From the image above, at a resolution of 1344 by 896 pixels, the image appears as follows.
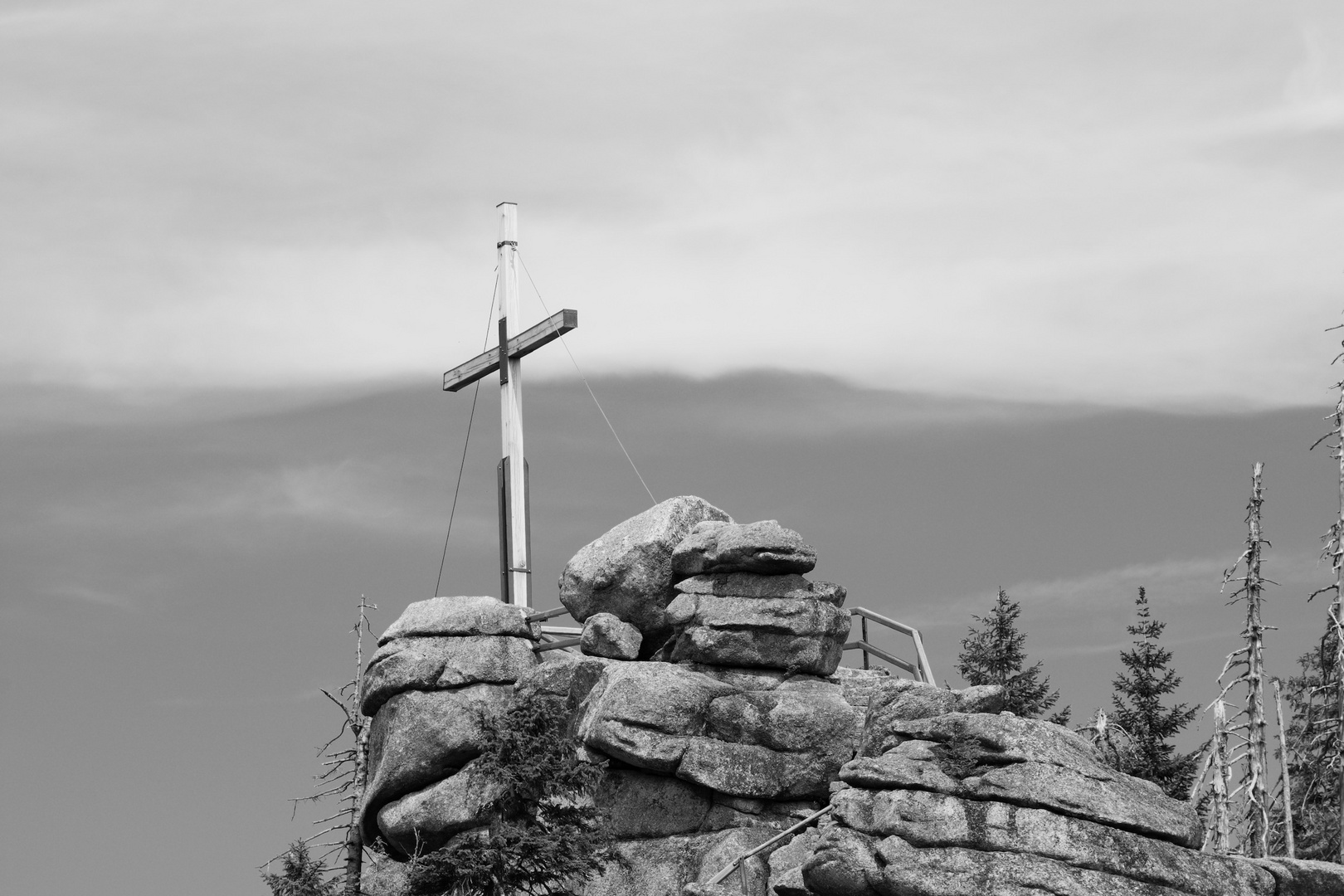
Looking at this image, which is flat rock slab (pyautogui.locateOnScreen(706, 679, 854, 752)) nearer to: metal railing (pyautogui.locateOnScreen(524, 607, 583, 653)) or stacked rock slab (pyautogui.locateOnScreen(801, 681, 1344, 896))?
stacked rock slab (pyautogui.locateOnScreen(801, 681, 1344, 896))

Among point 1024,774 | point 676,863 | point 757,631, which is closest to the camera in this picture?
point 1024,774

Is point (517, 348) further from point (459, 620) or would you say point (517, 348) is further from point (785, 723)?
point (785, 723)

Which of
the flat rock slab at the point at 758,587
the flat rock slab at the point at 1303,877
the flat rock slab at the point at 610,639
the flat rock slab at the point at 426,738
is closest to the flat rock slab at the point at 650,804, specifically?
the flat rock slab at the point at 610,639

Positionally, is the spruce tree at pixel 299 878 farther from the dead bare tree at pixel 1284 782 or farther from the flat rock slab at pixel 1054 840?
the dead bare tree at pixel 1284 782

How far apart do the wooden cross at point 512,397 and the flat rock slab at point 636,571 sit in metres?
3.30

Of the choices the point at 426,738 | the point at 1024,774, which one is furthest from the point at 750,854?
the point at 426,738

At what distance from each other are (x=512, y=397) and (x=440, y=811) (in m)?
10.3

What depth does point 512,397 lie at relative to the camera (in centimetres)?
3603

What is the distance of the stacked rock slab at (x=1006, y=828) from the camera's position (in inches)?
891

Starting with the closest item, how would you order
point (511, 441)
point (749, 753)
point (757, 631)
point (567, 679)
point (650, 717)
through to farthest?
point (749, 753) → point (650, 717) → point (757, 631) → point (567, 679) → point (511, 441)

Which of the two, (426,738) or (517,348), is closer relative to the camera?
(426,738)

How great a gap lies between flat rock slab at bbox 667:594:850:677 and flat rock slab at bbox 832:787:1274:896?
5801 mm

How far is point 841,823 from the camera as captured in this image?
2450 cm

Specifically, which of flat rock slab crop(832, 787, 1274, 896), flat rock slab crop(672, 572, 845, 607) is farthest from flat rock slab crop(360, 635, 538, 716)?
flat rock slab crop(832, 787, 1274, 896)
